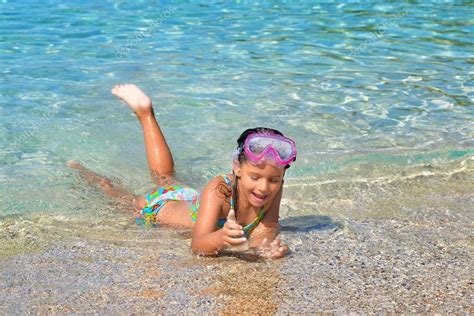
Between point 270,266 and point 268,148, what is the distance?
0.64 meters

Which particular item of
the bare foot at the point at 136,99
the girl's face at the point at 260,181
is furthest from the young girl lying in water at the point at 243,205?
the bare foot at the point at 136,99

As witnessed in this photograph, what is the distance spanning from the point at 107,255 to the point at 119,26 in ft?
25.7

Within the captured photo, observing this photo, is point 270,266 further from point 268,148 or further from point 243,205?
point 268,148

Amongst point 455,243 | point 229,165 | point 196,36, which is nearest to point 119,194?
point 229,165

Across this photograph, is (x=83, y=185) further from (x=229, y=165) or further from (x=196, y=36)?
(x=196, y=36)

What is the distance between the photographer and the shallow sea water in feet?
12.0

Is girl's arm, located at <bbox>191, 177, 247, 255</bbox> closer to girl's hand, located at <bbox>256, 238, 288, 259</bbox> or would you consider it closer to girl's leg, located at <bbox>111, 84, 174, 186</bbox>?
girl's hand, located at <bbox>256, 238, 288, 259</bbox>

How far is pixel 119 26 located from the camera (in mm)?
11352

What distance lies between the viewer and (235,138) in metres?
6.67

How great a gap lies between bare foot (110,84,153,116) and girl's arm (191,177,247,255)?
5.71 feet

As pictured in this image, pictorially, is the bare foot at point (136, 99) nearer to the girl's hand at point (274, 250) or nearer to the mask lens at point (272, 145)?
the mask lens at point (272, 145)

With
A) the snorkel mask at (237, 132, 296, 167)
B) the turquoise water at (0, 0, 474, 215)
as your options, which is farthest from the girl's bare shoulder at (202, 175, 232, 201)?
the turquoise water at (0, 0, 474, 215)

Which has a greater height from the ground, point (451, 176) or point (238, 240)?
point (238, 240)

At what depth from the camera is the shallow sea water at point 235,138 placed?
3.64m
